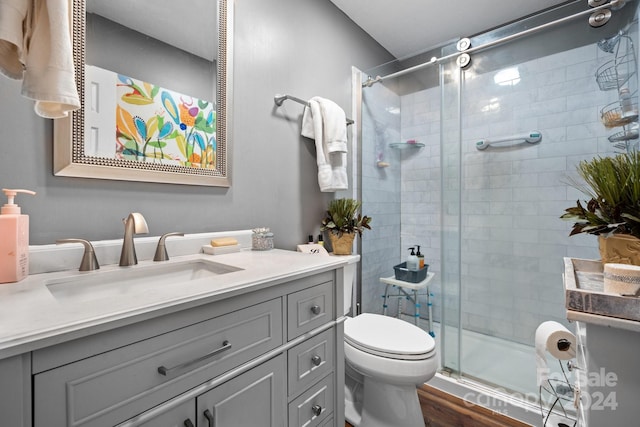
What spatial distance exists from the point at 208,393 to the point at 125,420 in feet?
0.56

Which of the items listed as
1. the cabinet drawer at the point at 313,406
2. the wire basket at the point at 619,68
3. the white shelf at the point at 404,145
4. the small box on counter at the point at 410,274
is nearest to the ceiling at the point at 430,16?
the wire basket at the point at 619,68

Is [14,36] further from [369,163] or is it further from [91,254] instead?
[369,163]

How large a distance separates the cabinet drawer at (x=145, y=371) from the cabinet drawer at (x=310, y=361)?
15 cm

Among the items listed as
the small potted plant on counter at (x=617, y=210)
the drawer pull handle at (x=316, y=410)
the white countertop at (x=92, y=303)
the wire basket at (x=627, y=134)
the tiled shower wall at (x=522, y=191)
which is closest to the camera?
the white countertop at (x=92, y=303)

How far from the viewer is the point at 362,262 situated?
7.30 feet

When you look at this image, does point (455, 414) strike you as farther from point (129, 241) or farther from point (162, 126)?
point (162, 126)

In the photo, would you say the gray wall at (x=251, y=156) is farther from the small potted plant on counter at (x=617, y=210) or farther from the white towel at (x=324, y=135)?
the small potted plant on counter at (x=617, y=210)

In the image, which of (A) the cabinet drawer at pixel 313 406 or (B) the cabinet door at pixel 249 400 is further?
(A) the cabinet drawer at pixel 313 406

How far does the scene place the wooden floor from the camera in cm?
147

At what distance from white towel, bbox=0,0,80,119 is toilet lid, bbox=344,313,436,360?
1.37 metres

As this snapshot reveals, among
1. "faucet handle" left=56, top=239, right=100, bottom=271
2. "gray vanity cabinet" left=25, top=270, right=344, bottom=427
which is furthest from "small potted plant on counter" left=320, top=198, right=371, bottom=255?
"faucet handle" left=56, top=239, right=100, bottom=271

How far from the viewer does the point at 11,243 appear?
0.71 m

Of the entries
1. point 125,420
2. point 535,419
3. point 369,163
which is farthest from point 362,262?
point 125,420

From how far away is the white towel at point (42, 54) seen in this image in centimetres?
66
